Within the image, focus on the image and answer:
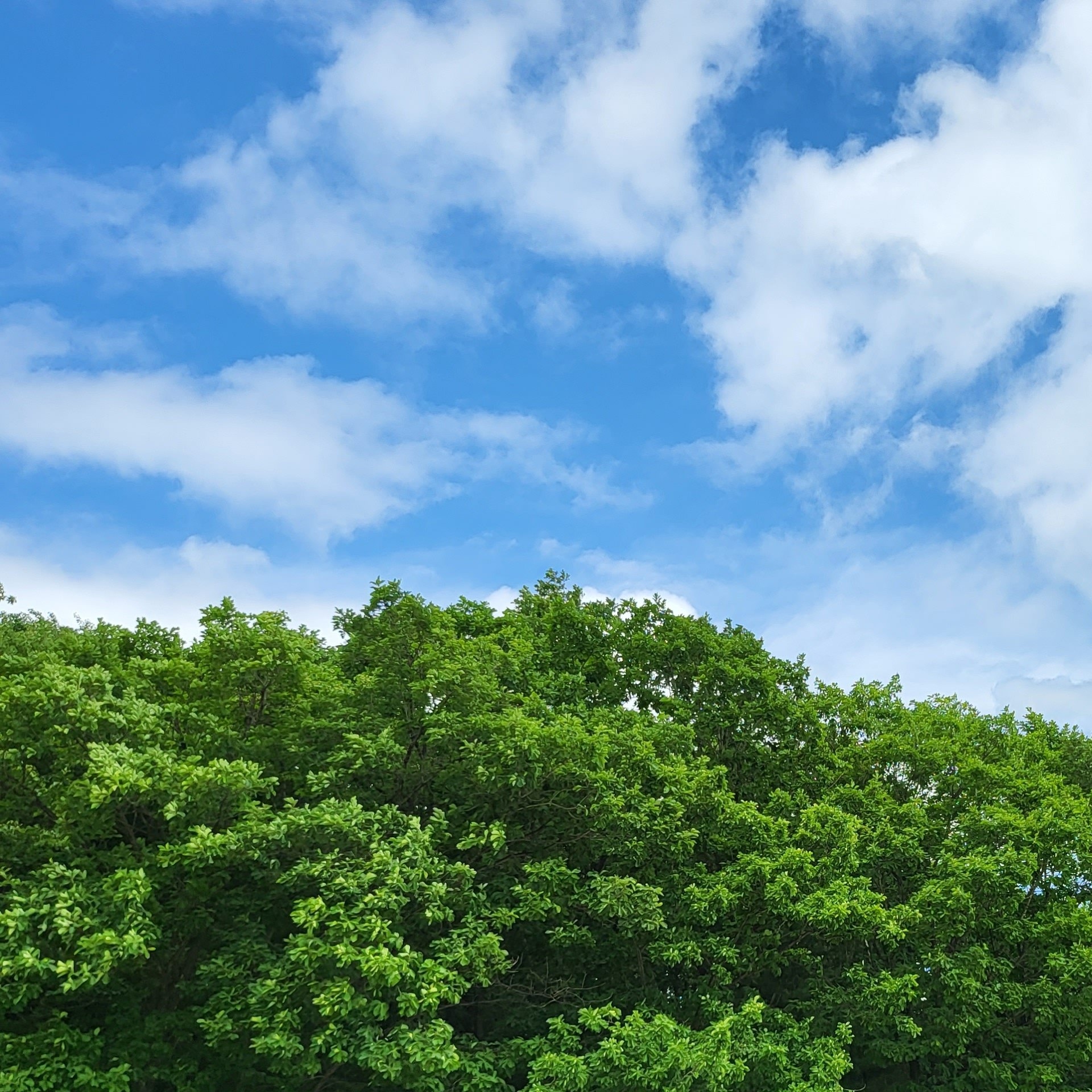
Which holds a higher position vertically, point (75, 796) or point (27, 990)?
point (75, 796)

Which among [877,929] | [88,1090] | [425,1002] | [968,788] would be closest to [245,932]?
[88,1090]

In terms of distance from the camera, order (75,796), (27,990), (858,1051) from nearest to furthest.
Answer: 1. (27,990)
2. (75,796)
3. (858,1051)

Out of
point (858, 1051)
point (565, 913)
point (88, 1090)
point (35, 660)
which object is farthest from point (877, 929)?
point (35, 660)

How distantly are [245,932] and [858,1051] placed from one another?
1309 cm

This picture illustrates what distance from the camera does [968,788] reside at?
21.9 metres

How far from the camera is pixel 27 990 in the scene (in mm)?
12211

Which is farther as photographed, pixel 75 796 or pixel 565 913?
pixel 565 913

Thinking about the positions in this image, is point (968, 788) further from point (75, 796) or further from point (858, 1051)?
point (75, 796)

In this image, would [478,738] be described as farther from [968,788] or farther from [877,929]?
[968,788]

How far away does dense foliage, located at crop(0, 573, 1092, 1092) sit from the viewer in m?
12.9

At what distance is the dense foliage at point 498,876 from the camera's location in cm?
1294

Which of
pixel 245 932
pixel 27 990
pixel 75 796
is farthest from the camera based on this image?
pixel 245 932

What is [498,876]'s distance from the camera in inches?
649

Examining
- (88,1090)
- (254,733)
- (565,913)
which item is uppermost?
(254,733)
